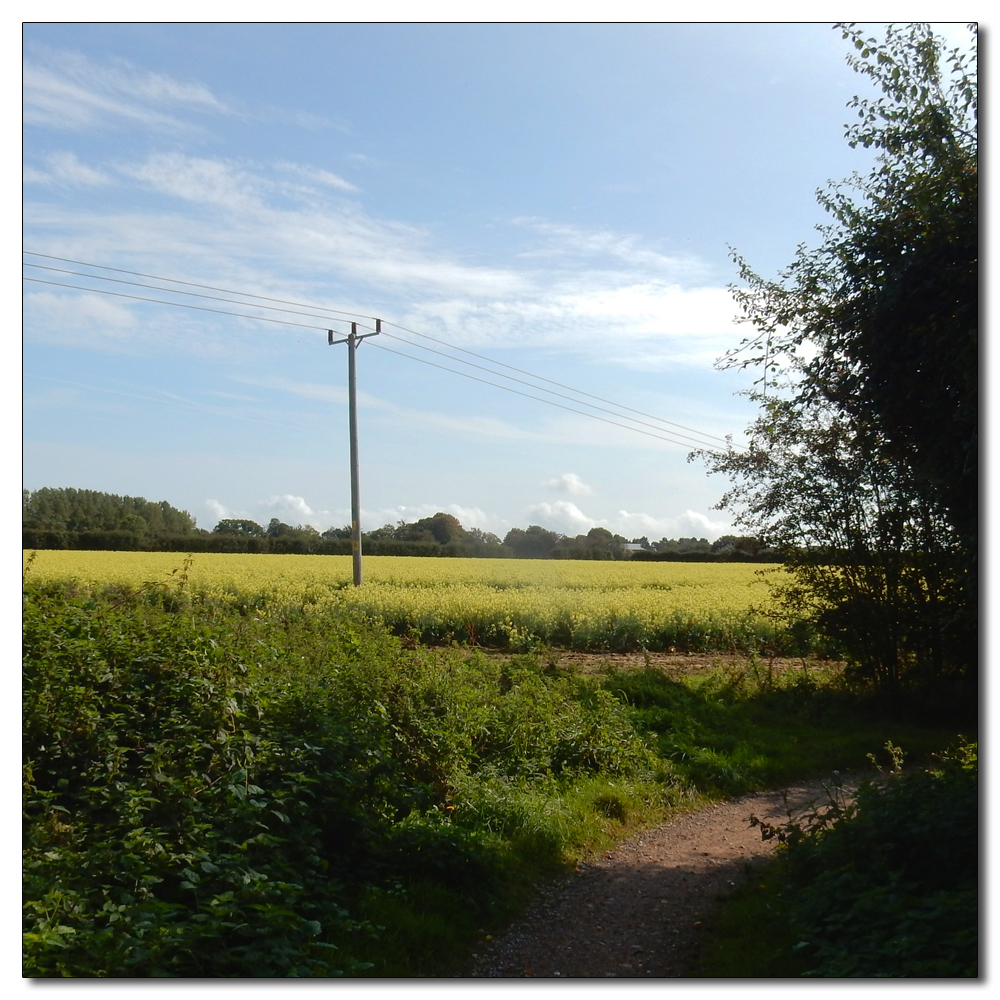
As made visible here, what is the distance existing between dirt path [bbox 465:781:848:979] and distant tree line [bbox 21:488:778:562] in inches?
169

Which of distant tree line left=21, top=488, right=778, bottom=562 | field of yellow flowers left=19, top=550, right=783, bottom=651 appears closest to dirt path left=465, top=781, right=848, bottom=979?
distant tree line left=21, top=488, right=778, bottom=562

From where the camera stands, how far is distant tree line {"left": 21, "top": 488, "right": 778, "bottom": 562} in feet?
22.3

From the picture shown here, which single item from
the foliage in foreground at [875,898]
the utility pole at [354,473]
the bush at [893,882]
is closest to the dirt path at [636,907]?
the foliage in foreground at [875,898]

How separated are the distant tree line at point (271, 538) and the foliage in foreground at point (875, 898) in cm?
537

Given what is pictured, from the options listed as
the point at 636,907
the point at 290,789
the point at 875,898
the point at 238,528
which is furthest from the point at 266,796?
the point at 238,528

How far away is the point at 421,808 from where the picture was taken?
6.33 m

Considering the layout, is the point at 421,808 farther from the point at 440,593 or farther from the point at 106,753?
the point at 440,593

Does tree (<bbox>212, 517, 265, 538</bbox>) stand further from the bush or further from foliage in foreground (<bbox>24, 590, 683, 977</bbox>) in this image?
the bush

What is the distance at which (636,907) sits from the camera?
5.65 m

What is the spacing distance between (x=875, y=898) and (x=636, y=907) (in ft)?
6.52

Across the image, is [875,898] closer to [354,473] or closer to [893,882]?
[893,882]

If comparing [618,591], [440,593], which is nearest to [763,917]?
[440,593]

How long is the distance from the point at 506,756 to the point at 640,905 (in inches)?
90.5

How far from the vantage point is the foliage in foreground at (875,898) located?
12.3 feet
